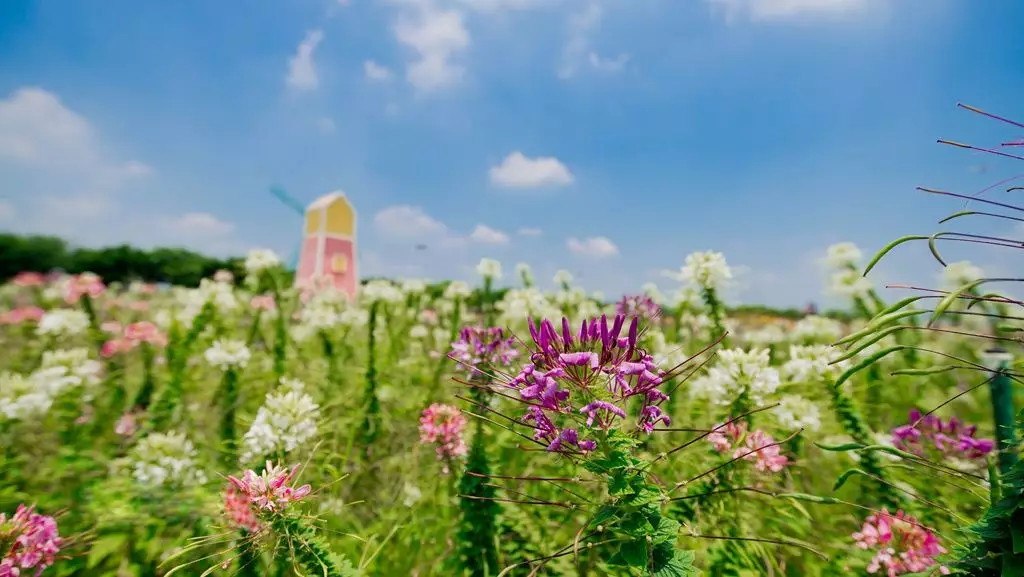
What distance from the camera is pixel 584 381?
0.88m

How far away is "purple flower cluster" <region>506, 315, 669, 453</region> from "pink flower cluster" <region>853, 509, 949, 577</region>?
114 cm

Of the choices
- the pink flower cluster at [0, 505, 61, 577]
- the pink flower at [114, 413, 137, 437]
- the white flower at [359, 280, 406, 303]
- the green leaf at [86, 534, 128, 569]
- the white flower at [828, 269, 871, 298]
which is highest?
the white flower at [828, 269, 871, 298]

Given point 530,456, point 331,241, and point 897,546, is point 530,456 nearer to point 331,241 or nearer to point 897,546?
point 897,546

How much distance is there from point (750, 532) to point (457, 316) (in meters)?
2.70

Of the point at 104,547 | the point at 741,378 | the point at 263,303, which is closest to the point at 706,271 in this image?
the point at 741,378

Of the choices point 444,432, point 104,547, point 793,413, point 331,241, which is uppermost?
point 331,241

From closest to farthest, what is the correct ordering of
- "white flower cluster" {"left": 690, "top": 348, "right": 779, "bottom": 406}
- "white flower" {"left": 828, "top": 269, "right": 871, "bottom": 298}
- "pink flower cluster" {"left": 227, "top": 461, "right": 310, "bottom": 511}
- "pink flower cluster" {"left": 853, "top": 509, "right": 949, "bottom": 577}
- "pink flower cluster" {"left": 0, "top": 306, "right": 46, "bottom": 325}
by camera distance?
"pink flower cluster" {"left": 227, "top": 461, "right": 310, "bottom": 511}
"pink flower cluster" {"left": 853, "top": 509, "right": 949, "bottom": 577}
"white flower cluster" {"left": 690, "top": 348, "right": 779, "bottom": 406}
"white flower" {"left": 828, "top": 269, "right": 871, "bottom": 298}
"pink flower cluster" {"left": 0, "top": 306, "right": 46, "bottom": 325}

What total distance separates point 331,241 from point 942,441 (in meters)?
15.2

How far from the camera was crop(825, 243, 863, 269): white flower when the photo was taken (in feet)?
11.8

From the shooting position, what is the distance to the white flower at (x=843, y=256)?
141 inches

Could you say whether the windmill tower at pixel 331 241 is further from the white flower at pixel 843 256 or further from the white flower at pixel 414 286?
the white flower at pixel 843 256

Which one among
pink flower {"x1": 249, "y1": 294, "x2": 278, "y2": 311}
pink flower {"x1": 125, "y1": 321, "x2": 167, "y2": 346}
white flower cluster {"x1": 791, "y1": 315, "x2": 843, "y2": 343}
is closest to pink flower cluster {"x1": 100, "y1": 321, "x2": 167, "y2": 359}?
pink flower {"x1": 125, "y1": 321, "x2": 167, "y2": 346}

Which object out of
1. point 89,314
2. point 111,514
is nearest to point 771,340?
point 111,514

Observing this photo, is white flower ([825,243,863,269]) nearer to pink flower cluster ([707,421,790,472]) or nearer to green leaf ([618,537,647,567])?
pink flower cluster ([707,421,790,472])
